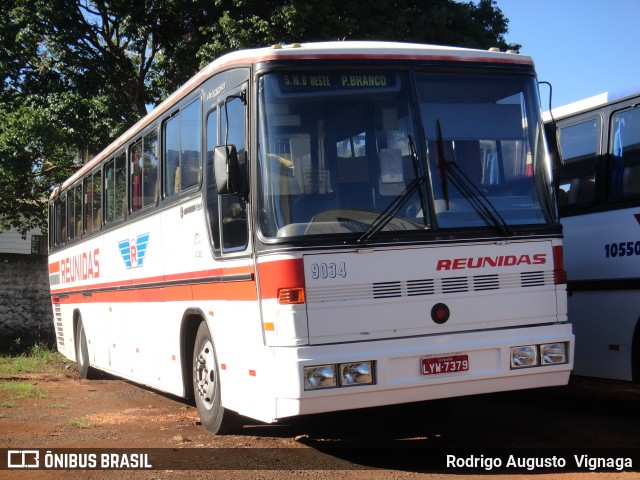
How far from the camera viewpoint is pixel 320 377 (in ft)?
21.6

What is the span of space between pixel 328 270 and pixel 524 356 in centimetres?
181

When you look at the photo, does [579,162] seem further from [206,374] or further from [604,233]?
[206,374]

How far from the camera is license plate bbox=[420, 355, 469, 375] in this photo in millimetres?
6871

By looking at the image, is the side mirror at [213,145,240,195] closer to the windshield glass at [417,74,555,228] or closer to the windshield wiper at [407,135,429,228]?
the windshield wiper at [407,135,429,228]

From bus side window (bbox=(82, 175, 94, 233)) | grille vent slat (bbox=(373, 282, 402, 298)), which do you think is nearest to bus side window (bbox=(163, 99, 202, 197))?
grille vent slat (bbox=(373, 282, 402, 298))

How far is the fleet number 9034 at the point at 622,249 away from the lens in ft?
28.6

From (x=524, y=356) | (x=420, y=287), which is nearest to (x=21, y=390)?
(x=420, y=287)

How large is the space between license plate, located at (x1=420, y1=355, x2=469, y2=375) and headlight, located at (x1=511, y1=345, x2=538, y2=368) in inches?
16.7

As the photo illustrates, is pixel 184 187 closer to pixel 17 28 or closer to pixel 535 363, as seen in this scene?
pixel 535 363

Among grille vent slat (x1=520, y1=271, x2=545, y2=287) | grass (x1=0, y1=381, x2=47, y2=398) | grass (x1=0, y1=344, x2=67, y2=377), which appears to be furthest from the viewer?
grass (x1=0, y1=344, x2=67, y2=377)

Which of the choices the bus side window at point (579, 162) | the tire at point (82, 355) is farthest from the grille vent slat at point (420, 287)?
the tire at point (82, 355)

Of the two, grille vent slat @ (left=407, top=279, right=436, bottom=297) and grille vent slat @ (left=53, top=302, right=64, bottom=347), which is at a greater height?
grille vent slat @ (left=407, top=279, right=436, bottom=297)

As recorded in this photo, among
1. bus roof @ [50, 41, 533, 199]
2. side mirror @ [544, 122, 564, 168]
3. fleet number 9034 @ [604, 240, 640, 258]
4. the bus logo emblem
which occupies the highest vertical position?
bus roof @ [50, 41, 533, 199]

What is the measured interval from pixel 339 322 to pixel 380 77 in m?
2.08
